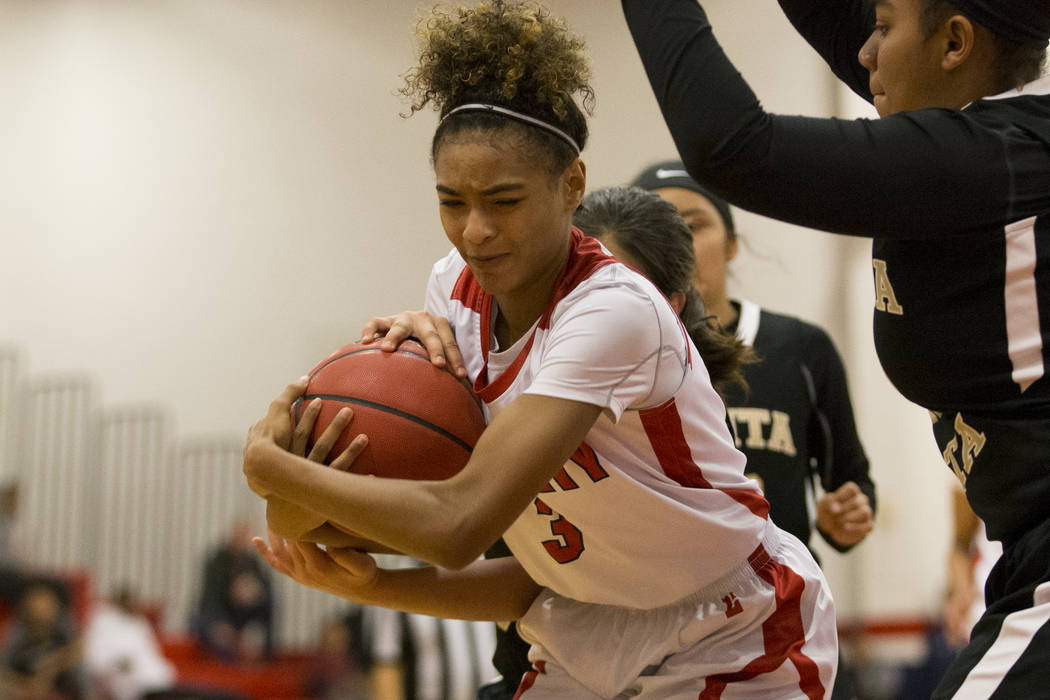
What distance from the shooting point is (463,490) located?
1.85 metres

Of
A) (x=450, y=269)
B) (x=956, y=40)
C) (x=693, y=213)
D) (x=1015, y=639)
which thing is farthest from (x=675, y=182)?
(x=1015, y=639)

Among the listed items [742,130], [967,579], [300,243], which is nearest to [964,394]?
[742,130]

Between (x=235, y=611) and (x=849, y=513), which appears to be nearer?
(x=849, y=513)

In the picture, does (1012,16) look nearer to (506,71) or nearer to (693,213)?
(506,71)

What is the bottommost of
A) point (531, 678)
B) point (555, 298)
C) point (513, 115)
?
point (531, 678)

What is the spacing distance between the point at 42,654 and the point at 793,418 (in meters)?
6.44

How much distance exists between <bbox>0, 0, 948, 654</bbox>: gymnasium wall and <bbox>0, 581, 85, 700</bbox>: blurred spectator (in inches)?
62.2

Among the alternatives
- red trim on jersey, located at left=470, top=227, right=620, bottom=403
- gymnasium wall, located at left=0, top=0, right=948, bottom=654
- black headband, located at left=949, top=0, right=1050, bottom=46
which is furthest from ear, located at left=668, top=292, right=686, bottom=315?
gymnasium wall, located at left=0, top=0, right=948, bottom=654

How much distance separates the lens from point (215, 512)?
1005 cm

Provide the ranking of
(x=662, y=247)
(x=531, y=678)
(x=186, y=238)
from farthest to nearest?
(x=186, y=238) < (x=662, y=247) < (x=531, y=678)

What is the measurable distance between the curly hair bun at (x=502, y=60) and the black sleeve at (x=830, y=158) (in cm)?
55

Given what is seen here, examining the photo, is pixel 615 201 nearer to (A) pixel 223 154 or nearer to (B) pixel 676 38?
(B) pixel 676 38

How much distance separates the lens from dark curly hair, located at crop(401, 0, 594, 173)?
2182 millimetres

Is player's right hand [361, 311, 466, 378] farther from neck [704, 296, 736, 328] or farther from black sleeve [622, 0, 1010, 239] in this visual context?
neck [704, 296, 736, 328]
